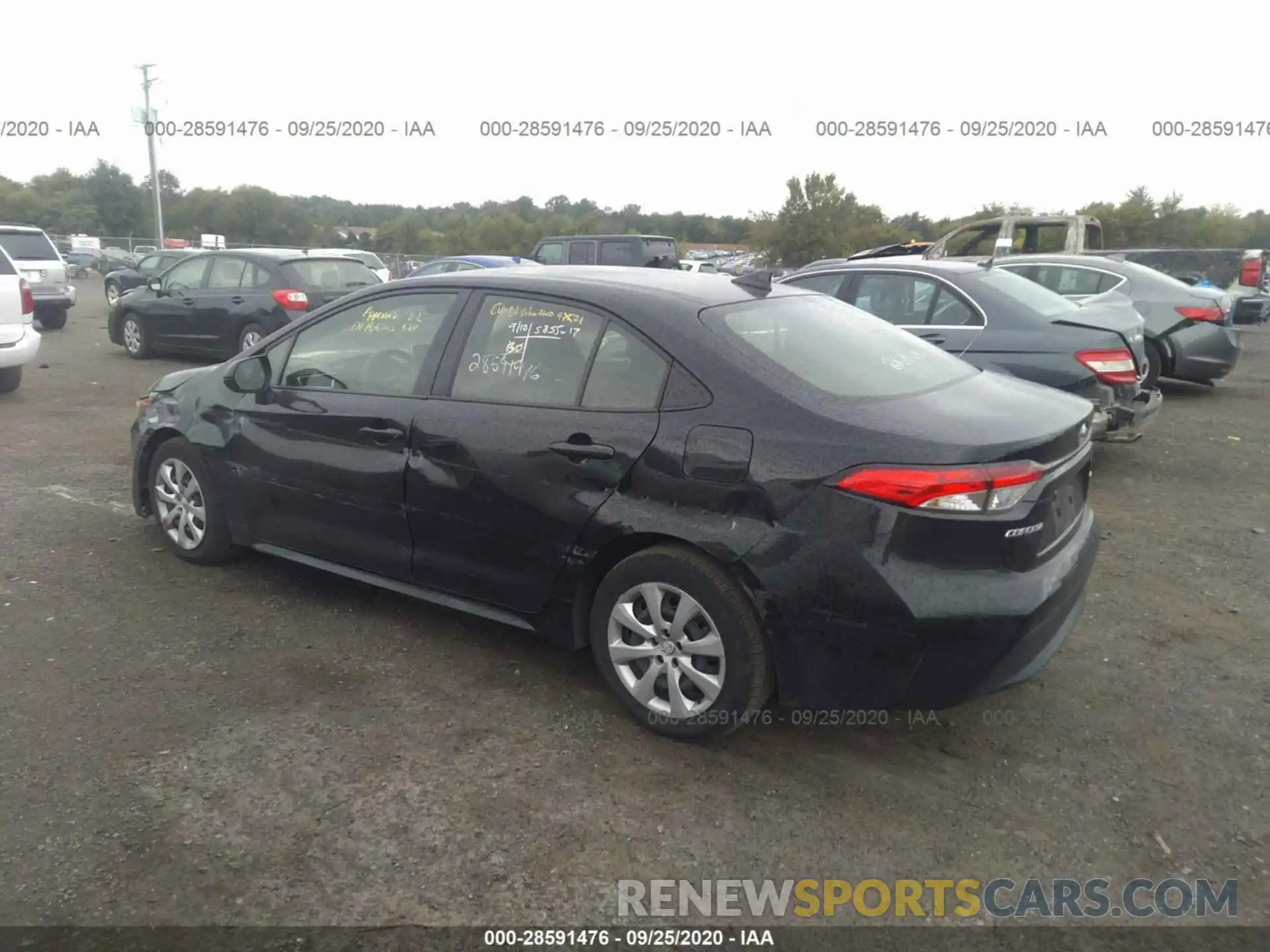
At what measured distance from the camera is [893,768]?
3318mm

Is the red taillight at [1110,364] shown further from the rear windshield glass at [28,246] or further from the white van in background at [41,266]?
the rear windshield glass at [28,246]

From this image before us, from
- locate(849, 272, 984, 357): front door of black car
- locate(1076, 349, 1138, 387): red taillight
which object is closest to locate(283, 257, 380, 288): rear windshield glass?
locate(849, 272, 984, 357): front door of black car

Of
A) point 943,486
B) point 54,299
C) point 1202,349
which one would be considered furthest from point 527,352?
point 54,299

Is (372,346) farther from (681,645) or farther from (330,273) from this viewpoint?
(330,273)

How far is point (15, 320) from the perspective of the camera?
9.63 metres

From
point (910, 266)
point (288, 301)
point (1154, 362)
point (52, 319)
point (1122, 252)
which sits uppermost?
point (1122, 252)

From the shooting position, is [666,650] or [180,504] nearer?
[666,650]

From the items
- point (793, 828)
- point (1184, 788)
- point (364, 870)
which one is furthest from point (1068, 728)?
point (364, 870)

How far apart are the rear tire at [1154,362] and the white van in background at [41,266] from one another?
1613 centimetres

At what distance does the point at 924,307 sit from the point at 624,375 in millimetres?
4145

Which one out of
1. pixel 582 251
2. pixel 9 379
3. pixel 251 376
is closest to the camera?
pixel 251 376

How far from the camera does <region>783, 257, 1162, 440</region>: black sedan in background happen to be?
648 cm

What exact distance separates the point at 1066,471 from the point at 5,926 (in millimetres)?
3384

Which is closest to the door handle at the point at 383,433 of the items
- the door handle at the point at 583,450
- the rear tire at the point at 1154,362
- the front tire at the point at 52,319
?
the door handle at the point at 583,450
